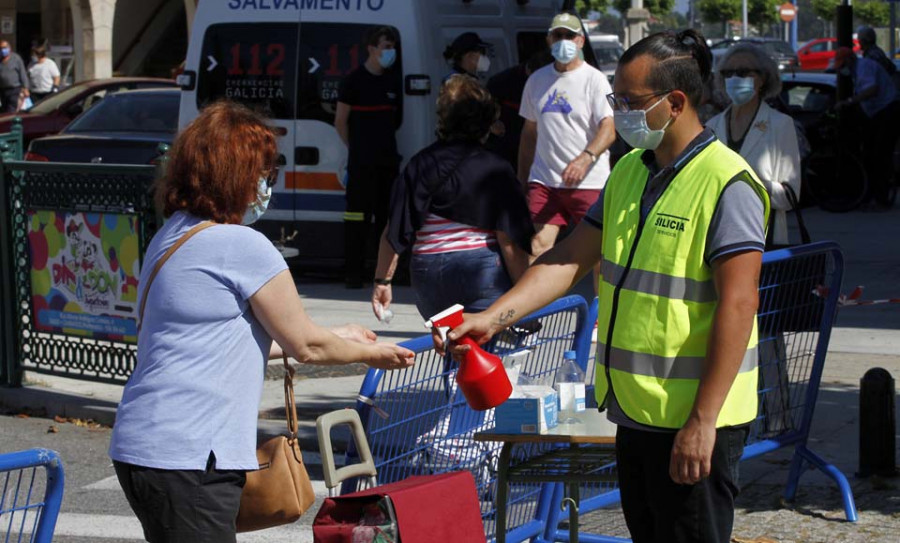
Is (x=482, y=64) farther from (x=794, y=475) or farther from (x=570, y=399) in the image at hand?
(x=570, y=399)

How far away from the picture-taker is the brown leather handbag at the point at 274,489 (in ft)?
12.1

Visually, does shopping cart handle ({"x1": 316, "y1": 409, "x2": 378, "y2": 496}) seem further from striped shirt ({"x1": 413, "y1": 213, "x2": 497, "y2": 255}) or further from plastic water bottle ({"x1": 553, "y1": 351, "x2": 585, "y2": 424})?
striped shirt ({"x1": 413, "y1": 213, "x2": 497, "y2": 255})

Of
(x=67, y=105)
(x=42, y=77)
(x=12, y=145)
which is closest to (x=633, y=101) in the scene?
(x=12, y=145)

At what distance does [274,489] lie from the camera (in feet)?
12.1

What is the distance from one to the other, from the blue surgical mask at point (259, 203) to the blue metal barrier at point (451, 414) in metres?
0.66

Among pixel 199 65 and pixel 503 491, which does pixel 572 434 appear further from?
pixel 199 65

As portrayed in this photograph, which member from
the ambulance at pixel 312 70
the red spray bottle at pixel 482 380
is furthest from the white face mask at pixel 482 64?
the red spray bottle at pixel 482 380

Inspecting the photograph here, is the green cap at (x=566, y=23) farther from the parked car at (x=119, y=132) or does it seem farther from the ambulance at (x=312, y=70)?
the parked car at (x=119, y=132)

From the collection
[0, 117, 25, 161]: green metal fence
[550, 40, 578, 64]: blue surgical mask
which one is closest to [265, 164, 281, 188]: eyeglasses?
[0, 117, 25, 161]: green metal fence

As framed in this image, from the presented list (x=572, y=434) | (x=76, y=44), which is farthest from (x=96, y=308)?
(x=76, y=44)

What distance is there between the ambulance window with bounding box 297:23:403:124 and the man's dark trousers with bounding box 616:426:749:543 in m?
8.88

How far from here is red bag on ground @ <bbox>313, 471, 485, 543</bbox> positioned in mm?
3516

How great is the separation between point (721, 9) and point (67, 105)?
61361 mm

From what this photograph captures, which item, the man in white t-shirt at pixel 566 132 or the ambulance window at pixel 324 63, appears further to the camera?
the ambulance window at pixel 324 63
